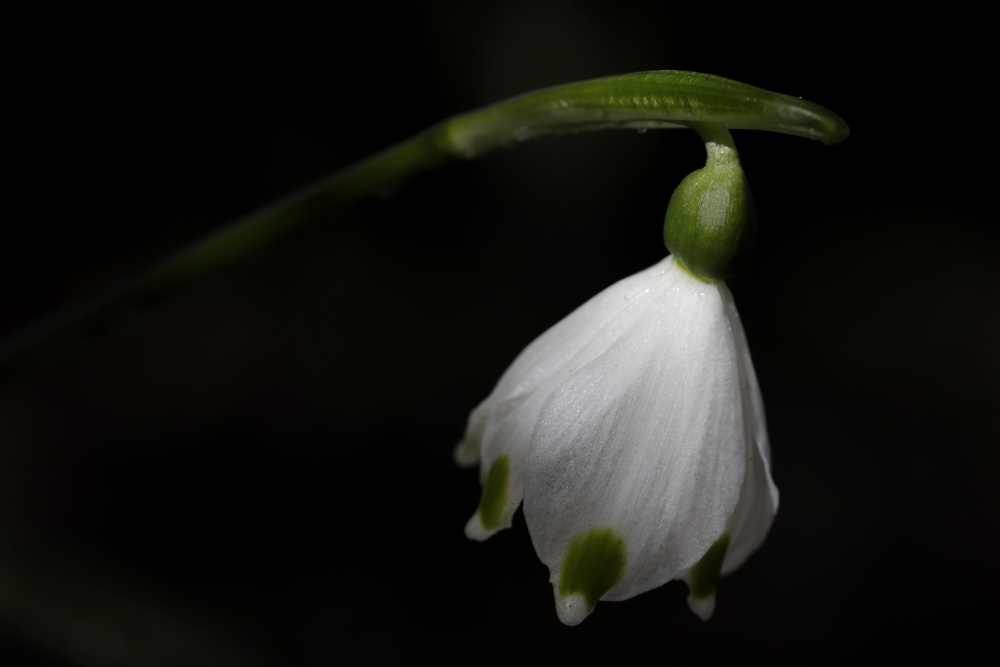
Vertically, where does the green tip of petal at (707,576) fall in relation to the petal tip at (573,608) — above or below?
below

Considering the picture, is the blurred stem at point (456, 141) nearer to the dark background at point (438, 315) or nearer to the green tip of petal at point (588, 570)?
the green tip of petal at point (588, 570)

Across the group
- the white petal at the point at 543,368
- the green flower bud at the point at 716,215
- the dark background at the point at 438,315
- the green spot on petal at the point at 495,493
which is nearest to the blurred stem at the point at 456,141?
the green flower bud at the point at 716,215

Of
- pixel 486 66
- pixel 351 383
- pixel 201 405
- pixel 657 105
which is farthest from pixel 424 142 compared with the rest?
pixel 201 405

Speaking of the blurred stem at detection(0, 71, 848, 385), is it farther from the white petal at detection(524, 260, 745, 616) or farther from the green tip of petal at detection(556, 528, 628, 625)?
the green tip of petal at detection(556, 528, 628, 625)

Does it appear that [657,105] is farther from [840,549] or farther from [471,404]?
[840,549]

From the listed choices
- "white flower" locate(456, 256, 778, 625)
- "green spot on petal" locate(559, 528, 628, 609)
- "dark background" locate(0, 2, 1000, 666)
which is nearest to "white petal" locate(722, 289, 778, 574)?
"white flower" locate(456, 256, 778, 625)

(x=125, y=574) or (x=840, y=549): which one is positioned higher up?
(x=125, y=574)
